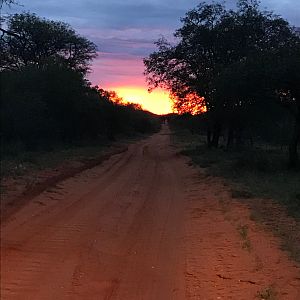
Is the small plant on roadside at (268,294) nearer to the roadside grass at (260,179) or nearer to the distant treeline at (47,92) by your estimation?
the roadside grass at (260,179)

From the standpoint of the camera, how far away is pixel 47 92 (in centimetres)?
3244

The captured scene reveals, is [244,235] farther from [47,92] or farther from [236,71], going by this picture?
[47,92]

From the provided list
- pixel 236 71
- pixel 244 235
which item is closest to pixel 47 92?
pixel 236 71

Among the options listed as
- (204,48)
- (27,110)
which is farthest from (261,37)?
(27,110)

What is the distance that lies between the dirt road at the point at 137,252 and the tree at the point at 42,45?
2920 centimetres

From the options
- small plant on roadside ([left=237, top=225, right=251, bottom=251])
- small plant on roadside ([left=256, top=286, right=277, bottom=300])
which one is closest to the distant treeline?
small plant on roadside ([left=237, top=225, right=251, bottom=251])

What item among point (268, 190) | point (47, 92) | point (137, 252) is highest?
point (47, 92)

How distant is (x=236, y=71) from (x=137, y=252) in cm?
1481

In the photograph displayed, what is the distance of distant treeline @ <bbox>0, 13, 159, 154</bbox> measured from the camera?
88.7 ft

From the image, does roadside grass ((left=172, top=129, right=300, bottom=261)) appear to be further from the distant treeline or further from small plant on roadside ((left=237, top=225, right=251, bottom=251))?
A: the distant treeline

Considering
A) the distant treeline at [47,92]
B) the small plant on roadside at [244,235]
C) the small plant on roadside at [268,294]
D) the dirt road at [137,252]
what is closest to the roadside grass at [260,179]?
the dirt road at [137,252]

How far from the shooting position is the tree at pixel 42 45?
42.5m

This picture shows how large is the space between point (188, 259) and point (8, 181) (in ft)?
27.6

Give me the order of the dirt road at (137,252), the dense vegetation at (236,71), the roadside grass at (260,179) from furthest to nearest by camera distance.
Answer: the dense vegetation at (236,71) < the roadside grass at (260,179) < the dirt road at (137,252)
